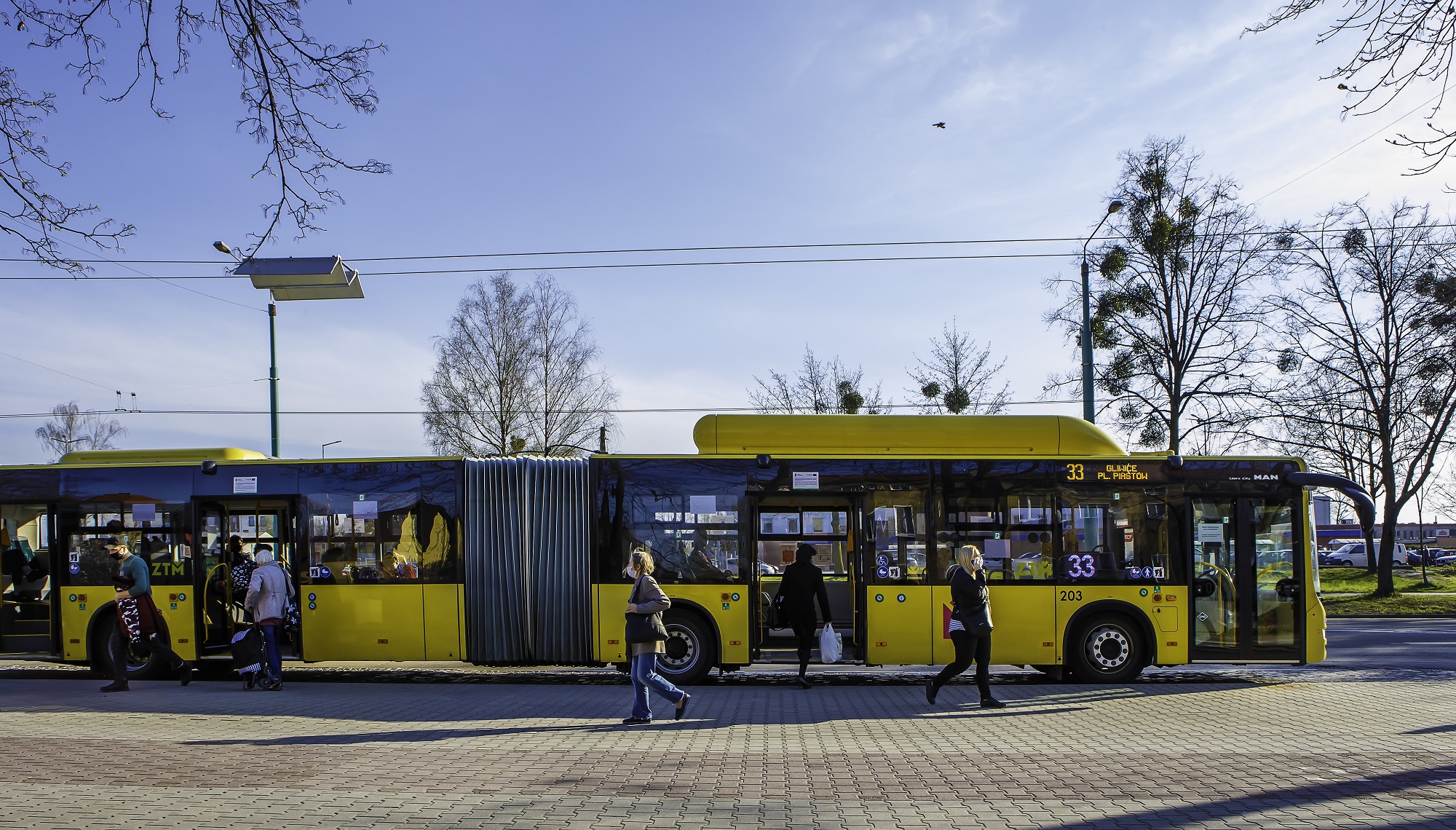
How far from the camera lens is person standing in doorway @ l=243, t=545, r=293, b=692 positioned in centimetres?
1239

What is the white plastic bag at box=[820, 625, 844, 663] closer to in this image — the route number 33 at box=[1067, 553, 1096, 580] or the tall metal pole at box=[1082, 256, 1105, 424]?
the route number 33 at box=[1067, 553, 1096, 580]

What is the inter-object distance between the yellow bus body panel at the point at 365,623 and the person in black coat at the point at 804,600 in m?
4.74

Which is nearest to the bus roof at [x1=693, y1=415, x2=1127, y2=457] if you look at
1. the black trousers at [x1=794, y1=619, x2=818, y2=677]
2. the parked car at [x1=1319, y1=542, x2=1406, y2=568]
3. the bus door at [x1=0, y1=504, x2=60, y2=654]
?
the black trousers at [x1=794, y1=619, x2=818, y2=677]

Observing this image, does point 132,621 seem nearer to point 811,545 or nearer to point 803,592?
point 803,592

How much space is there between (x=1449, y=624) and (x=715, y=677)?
19431 millimetres

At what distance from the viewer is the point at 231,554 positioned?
1456cm

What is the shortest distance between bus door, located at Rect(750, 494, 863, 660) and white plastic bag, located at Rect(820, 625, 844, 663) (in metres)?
0.34

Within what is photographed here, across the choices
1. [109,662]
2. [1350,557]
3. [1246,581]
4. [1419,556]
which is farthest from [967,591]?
[1419,556]

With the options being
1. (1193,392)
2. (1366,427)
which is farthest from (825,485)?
(1366,427)

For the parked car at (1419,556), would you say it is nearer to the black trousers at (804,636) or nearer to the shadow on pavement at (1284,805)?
the black trousers at (804,636)

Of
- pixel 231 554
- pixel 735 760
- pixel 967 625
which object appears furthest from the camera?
pixel 231 554

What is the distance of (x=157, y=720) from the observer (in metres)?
10.1

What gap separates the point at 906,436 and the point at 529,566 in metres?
5.17

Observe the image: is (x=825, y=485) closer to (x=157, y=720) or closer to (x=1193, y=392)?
(x=157, y=720)
